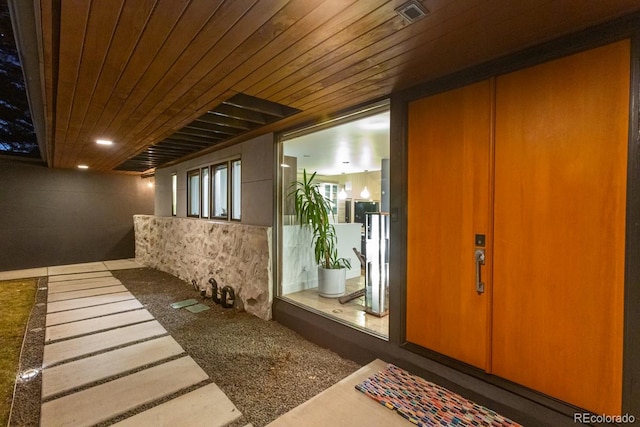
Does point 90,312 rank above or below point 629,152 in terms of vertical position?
below

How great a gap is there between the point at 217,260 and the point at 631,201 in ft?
14.3

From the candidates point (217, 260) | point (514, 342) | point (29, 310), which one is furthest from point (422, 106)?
point (29, 310)

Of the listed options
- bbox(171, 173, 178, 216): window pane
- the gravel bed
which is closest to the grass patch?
the gravel bed

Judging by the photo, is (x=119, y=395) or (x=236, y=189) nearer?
(x=119, y=395)

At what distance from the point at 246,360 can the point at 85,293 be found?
146 inches

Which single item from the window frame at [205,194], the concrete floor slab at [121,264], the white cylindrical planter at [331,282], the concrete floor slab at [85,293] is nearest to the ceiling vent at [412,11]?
the white cylindrical planter at [331,282]

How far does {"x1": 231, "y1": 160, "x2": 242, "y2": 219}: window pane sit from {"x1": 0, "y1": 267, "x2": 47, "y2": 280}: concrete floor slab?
4677 millimetres

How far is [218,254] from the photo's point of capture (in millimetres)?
4391

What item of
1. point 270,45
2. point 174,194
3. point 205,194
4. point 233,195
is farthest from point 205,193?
point 270,45

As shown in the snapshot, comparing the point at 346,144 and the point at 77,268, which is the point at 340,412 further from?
the point at 77,268

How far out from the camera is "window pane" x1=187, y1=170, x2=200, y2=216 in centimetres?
536

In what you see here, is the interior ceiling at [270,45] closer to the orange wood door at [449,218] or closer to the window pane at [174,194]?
the orange wood door at [449,218]

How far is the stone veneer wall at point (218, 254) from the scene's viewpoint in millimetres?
3561

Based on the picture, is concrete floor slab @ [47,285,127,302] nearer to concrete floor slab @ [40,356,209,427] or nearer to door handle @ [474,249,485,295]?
concrete floor slab @ [40,356,209,427]
